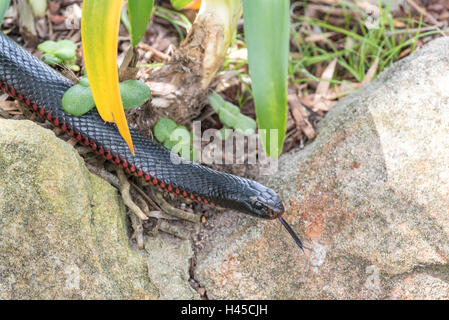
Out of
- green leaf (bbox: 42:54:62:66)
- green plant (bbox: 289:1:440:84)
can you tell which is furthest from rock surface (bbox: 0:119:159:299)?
green plant (bbox: 289:1:440:84)

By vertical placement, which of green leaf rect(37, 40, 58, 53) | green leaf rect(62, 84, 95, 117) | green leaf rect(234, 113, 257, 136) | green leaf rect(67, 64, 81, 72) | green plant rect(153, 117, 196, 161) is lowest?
green leaf rect(234, 113, 257, 136)

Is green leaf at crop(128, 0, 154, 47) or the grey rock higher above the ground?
green leaf at crop(128, 0, 154, 47)

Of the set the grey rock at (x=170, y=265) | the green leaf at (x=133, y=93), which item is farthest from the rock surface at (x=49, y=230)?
the green leaf at (x=133, y=93)

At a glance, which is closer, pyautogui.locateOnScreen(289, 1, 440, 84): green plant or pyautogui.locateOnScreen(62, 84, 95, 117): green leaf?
pyautogui.locateOnScreen(62, 84, 95, 117): green leaf

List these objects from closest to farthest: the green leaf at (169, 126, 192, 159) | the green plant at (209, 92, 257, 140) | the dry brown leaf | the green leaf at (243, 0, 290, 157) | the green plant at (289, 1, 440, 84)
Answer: the green leaf at (243, 0, 290, 157), the green leaf at (169, 126, 192, 159), the green plant at (209, 92, 257, 140), the dry brown leaf, the green plant at (289, 1, 440, 84)

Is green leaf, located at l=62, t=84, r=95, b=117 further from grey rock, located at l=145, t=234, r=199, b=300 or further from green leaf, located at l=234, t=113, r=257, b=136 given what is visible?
green leaf, located at l=234, t=113, r=257, b=136

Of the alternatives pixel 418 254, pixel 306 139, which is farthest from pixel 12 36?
pixel 418 254

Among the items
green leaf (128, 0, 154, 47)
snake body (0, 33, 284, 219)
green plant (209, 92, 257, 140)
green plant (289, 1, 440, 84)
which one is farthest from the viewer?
green plant (289, 1, 440, 84)

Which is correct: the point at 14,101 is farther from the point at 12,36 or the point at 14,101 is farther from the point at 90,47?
the point at 90,47
